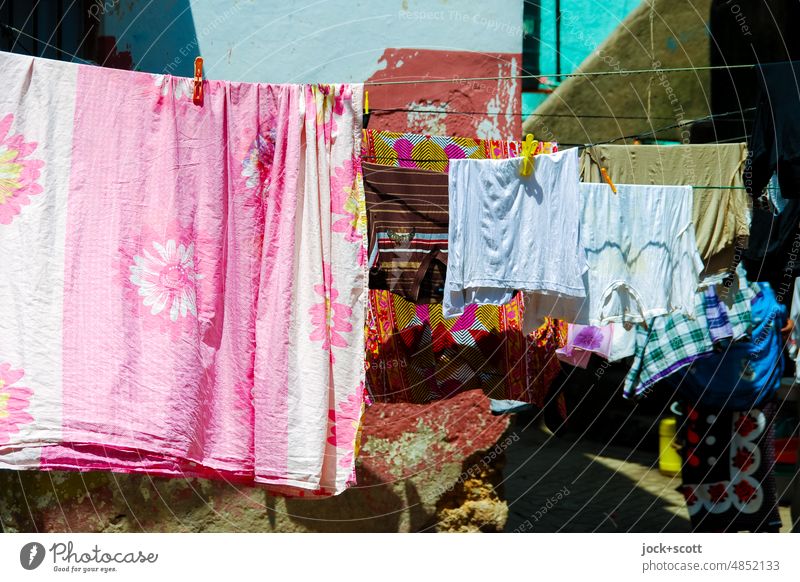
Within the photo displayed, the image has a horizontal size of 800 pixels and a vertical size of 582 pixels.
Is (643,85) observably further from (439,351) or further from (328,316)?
(328,316)

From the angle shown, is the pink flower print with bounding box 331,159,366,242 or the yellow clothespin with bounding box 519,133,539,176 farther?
the yellow clothespin with bounding box 519,133,539,176

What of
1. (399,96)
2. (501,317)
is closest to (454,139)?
(399,96)

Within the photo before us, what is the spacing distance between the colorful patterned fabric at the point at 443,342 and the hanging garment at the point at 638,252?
0.39 meters

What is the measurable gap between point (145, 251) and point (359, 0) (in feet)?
6.64

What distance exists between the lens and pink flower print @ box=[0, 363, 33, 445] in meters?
2.48

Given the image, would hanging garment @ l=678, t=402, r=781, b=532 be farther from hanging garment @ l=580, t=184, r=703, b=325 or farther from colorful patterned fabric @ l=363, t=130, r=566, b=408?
hanging garment @ l=580, t=184, r=703, b=325

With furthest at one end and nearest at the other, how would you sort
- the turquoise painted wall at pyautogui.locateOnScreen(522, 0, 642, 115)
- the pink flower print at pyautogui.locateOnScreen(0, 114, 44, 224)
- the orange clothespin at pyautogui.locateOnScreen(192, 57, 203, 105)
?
the turquoise painted wall at pyautogui.locateOnScreen(522, 0, 642, 115) → the orange clothespin at pyautogui.locateOnScreen(192, 57, 203, 105) → the pink flower print at pyautogui.locateOnScreen(0, 114, 44, 224)

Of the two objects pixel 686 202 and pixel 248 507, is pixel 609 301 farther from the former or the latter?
pixel 248 507

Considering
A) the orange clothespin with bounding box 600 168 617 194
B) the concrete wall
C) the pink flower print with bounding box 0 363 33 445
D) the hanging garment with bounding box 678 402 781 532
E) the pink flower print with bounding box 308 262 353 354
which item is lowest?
the hanging garment with bounding box 678 402 781 532

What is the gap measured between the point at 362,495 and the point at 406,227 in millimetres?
1426

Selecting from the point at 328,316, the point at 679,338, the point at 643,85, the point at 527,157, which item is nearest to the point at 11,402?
the point at 328,316

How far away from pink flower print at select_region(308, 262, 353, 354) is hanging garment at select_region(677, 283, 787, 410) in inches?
109

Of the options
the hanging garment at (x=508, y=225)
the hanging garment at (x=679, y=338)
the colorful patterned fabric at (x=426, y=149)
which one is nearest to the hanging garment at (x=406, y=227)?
the hanging garment at (x=508, y=225)

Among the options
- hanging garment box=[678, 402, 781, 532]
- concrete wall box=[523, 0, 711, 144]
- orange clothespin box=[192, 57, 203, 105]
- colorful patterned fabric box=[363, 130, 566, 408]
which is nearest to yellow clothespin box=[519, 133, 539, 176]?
colorful patterned fabric box=[363, 130, 566, 408]
